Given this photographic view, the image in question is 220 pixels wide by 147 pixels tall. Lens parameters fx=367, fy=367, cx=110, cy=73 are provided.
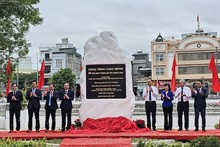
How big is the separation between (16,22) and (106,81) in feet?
18.6

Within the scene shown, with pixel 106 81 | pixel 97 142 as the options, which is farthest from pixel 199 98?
pixel 97 142

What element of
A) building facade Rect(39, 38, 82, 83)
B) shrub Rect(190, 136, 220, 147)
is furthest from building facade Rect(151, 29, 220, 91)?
shrub Rect(190, 136, 220, 147)

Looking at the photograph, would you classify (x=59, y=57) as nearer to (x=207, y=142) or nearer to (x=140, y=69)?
(x=140, y=69)

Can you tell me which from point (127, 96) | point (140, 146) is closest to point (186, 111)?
point (127, 96)

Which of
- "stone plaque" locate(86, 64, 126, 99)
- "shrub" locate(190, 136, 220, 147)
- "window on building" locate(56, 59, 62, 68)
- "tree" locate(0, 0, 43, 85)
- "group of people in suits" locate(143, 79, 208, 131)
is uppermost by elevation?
"window on building" locate(56, 59, 62, 68)

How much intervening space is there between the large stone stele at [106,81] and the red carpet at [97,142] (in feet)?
7.22

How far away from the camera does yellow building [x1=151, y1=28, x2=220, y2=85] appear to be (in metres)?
52.4

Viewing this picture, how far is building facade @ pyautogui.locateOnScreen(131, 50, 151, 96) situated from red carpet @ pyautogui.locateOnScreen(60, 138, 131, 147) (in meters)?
51.6

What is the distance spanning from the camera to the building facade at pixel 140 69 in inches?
2377

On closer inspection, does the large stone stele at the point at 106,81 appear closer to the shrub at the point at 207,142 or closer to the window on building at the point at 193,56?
the shrub at the point at 207,142

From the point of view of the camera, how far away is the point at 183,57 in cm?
5362

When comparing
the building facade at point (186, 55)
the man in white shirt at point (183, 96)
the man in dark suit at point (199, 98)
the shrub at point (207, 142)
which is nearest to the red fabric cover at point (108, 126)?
the man in white shirt at point (183, 96)

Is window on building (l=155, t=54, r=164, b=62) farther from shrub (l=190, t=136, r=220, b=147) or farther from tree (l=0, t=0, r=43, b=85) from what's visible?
shrub (l=190, t=136, r=220, b=147)

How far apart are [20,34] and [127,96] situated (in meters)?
6.16
